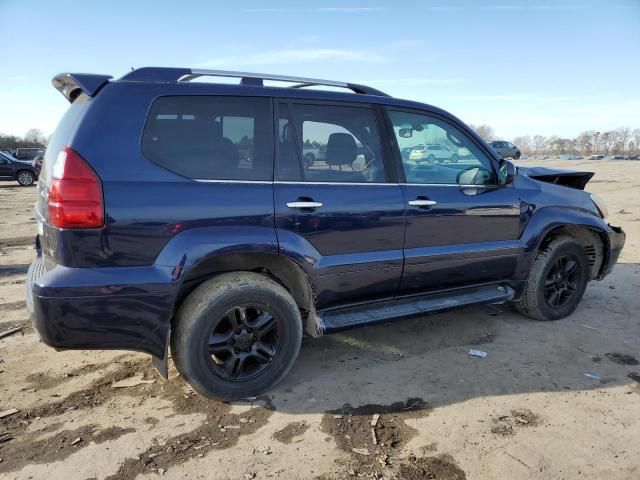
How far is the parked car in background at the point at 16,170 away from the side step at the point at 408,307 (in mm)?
21349

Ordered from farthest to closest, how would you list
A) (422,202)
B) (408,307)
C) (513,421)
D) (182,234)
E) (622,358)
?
1. (622,358)
2. (408,307)
3. (422,202)
4. (513,421)
5. (182,234)

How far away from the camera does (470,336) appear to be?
4086 mm

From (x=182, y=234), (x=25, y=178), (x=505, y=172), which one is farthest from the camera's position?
(x=25, y=178)

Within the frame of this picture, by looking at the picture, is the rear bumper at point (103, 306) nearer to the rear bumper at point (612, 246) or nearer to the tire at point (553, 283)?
the tire at point (553, 283)

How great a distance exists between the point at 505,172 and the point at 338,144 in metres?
1.56

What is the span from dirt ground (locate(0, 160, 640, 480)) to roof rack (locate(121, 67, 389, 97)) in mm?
2030

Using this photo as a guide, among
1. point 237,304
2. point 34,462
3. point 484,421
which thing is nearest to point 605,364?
point 484,421

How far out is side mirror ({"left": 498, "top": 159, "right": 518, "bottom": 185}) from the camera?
3.90 metres

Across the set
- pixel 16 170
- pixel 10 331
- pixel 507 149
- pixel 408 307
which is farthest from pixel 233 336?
pixel 507 149

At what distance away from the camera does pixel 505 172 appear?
12.8ft

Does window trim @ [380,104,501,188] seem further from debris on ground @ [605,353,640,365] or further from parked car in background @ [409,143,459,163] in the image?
debris on ground @ [605,353,640,365]

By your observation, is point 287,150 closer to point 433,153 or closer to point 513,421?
point 433,153

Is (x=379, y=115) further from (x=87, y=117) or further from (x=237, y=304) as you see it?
(x=87, y=117)

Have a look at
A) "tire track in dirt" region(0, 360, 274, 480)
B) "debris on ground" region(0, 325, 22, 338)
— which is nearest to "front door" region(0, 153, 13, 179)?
"debris on ground" region(0, 325, 22, 338)
